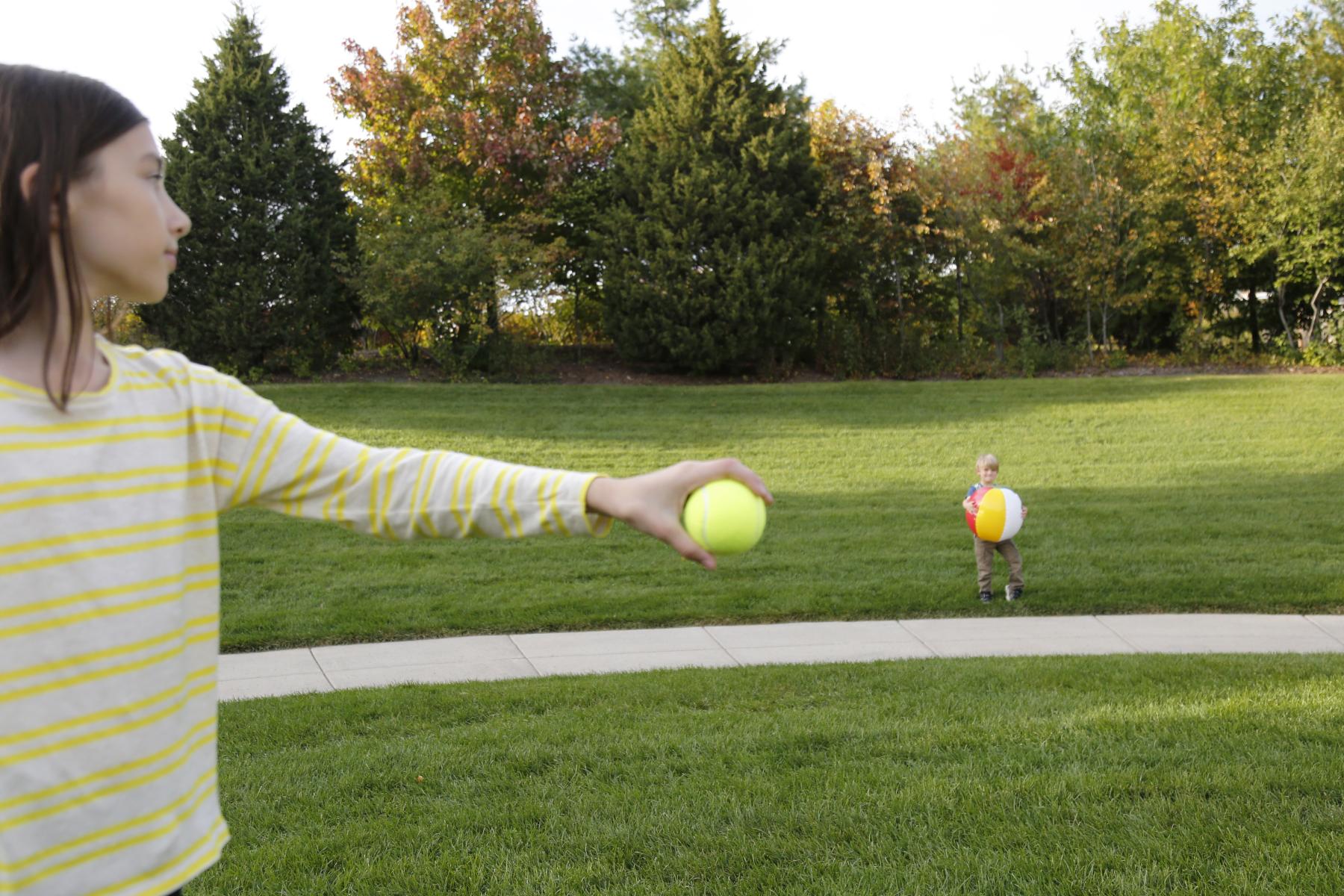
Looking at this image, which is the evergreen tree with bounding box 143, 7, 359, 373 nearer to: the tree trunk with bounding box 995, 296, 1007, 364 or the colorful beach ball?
the tree trunk with bounding box 995, 296, 1007, 364

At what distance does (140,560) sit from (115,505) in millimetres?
81

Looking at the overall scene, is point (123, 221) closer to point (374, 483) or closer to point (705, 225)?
point (374, 483)

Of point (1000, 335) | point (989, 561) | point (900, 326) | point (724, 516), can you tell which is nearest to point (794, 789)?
point (724, 516)

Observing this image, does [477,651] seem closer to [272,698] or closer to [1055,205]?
[272,698]

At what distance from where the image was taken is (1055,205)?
66.6 ft

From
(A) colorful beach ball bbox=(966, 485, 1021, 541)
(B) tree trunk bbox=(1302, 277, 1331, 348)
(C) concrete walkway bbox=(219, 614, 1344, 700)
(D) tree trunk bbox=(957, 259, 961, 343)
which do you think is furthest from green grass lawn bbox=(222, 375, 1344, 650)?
(D) tree trunk bbox=(957, 259, 961, 343)

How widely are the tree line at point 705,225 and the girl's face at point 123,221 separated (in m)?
15.7

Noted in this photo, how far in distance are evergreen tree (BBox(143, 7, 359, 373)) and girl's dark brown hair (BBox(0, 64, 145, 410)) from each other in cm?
1583

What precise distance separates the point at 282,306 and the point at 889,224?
1003 centimetres

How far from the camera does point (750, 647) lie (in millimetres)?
7297

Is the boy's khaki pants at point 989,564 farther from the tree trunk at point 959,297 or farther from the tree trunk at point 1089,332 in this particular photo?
the tree trunk at point 959,297

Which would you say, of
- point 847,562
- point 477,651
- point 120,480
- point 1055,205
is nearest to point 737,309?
point 1055,205

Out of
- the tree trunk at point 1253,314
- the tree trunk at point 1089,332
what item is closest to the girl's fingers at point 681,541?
the tree trunk at point 1089,332

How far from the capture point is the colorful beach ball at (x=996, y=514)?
8.14m
